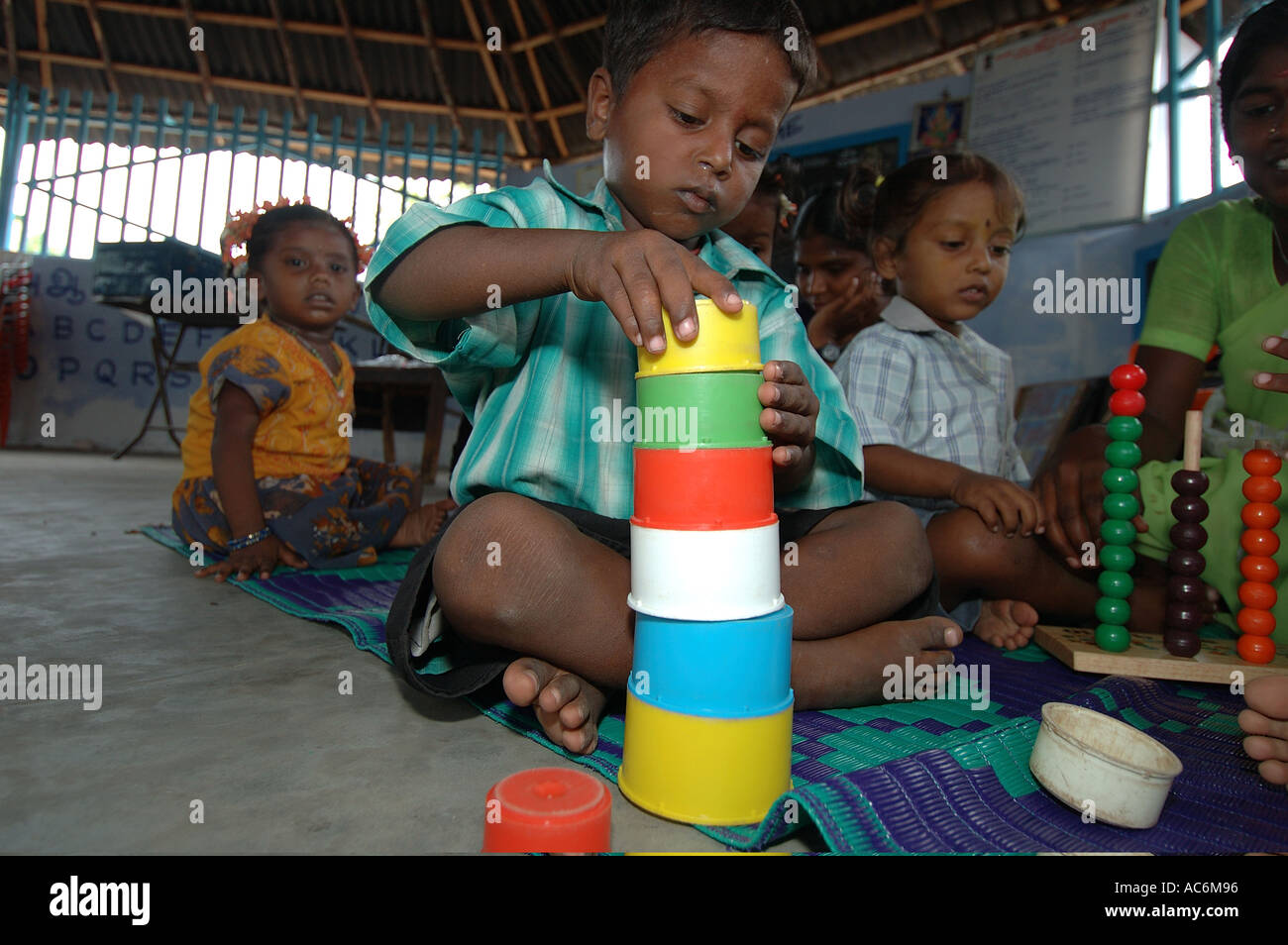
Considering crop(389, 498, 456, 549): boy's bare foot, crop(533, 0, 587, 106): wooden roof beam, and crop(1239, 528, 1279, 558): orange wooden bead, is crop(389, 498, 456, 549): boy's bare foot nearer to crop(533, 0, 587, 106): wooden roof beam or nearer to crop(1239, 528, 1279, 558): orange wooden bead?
crop(1239, 528, 1279, 558): orange wooden bead

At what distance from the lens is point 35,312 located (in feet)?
18.7

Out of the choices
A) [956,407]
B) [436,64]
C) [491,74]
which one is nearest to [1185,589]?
[956,407]

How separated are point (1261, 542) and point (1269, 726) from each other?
1.58 ft

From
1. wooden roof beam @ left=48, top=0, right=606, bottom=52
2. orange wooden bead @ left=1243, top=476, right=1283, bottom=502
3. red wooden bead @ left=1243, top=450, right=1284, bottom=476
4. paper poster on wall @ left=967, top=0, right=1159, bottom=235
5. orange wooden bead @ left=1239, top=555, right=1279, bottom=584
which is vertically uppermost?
wooden roof beam @ left=48, top=0, right=606, bottom=52

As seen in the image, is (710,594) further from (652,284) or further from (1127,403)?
(1127,403)

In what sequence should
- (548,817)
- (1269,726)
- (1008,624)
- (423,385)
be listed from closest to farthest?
(548,817) → (1269,726) → (1008,624) → (423,385)

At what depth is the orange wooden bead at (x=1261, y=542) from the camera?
118cm

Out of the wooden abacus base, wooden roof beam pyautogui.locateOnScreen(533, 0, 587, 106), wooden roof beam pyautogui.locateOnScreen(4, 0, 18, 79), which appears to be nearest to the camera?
the wooden abacus base

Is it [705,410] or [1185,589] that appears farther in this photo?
[1185,589]

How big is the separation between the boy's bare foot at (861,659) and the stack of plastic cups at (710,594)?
0.87 feet

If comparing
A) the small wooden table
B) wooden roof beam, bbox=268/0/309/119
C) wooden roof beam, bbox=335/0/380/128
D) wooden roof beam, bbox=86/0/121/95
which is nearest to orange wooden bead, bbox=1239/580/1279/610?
the small wooden table

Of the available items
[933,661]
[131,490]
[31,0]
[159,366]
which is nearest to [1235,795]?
[933,661]

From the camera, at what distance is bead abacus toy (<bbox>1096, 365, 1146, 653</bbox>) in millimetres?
1227

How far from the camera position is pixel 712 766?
27.0 inches
